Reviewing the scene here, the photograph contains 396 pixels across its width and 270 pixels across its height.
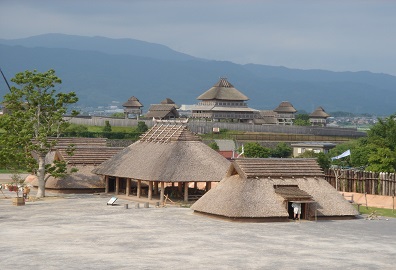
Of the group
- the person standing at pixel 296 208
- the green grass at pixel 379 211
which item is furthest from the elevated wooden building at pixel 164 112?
the person standing at pixel 296 208

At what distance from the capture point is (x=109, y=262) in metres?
28.9

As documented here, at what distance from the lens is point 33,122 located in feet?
174

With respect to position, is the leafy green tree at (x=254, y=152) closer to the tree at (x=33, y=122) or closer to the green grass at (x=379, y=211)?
the tree at (x=33, y=122)

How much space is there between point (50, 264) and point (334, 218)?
61.8 feet

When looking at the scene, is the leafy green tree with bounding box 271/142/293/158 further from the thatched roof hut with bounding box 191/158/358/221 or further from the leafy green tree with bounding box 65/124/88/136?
the thatched roof hut with bounding box 191/158/358/221

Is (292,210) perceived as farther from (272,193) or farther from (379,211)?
(379,211)

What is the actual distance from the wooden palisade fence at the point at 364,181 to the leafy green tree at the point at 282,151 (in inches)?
1264

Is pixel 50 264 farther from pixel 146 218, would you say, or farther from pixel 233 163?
pixel 233 163

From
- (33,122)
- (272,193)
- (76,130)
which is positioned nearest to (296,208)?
(272,193)

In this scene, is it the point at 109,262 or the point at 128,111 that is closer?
the point at 109,262

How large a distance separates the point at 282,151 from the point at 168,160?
4083 cm

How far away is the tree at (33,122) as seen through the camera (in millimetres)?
52250

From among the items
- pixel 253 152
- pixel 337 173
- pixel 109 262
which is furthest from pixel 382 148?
pixel 109 262

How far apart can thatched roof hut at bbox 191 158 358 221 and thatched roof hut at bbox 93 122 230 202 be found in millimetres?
4972
